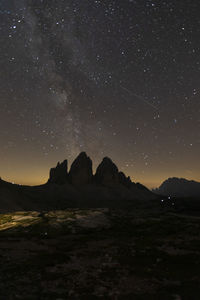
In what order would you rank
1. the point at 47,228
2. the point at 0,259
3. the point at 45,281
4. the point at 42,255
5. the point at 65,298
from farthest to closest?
1. the point at 47,228
2. the point at 42,255
3. the point at 0,259
4. the point at 45,281
5. the point at 65,298

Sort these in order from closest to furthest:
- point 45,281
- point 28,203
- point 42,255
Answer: point 45,281 → point 42,255 → point 28,203

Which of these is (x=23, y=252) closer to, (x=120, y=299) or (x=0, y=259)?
(x=0, y=259)

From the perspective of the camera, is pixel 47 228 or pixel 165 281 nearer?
pixel 165 281

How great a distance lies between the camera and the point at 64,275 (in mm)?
19250

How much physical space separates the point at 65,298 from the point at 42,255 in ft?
46.5

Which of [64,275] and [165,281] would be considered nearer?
[165,281]

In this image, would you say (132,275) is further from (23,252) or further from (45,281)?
(23,252)

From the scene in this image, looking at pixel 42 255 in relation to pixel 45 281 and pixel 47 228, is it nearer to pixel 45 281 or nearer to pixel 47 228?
pixel 45 281

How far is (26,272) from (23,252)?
10.2 m

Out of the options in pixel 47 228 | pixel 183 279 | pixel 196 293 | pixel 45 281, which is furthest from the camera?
pixel 47 228

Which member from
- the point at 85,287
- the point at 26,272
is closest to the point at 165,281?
the point at 85,287

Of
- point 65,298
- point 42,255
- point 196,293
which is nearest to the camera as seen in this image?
point 65,298

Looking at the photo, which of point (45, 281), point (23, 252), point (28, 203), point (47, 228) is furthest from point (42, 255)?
point (28, 203)

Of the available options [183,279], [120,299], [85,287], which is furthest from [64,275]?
[183,279]
